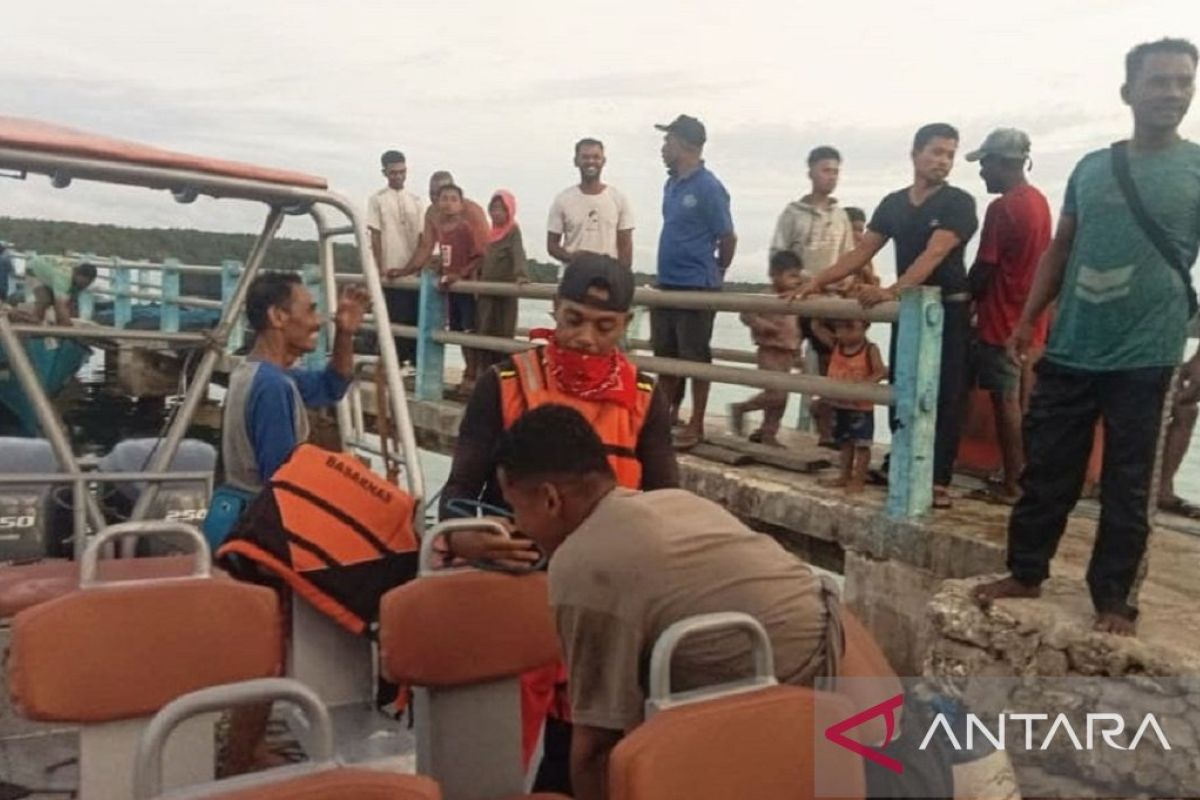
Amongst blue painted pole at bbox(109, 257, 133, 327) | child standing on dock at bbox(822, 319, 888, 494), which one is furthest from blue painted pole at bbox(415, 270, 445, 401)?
blue painted pole at bbox(109, 257, 133, 327)

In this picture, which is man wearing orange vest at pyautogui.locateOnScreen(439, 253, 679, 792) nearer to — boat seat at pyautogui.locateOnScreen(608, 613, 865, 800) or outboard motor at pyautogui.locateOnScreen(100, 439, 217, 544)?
boat seat at pyautogui.locateOnScreen(608, 613, 865, 800)

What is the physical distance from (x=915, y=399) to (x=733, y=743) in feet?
9.94

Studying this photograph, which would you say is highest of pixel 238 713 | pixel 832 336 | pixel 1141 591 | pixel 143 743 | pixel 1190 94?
pixel 1190 94

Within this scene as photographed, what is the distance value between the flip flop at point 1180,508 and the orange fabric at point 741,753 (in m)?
3.65

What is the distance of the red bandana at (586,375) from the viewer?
2.84m

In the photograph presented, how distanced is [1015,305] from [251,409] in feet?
10.1

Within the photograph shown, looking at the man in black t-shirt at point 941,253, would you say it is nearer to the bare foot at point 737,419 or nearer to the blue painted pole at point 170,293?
the bare foot at point 737,419

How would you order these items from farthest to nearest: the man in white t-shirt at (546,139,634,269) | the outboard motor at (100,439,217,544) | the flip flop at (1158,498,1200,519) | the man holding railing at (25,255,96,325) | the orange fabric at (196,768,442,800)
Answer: the man holding railing at (25,255,96,325), the man in white t-shirt at (546,139,634,269), the flip flop at (1158,498,1200,519), the outboard motor at (100,439,217,544), the orange fabric at (196,768,442,800)

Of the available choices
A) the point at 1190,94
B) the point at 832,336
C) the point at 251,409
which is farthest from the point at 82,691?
the point at 832,336

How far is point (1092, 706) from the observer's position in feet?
10.1

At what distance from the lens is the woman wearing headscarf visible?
7695 mm

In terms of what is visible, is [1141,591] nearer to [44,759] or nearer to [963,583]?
[963,583]

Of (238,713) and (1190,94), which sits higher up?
(1190,94)

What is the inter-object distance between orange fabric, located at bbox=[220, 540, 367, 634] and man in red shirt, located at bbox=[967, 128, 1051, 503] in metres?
2.98
